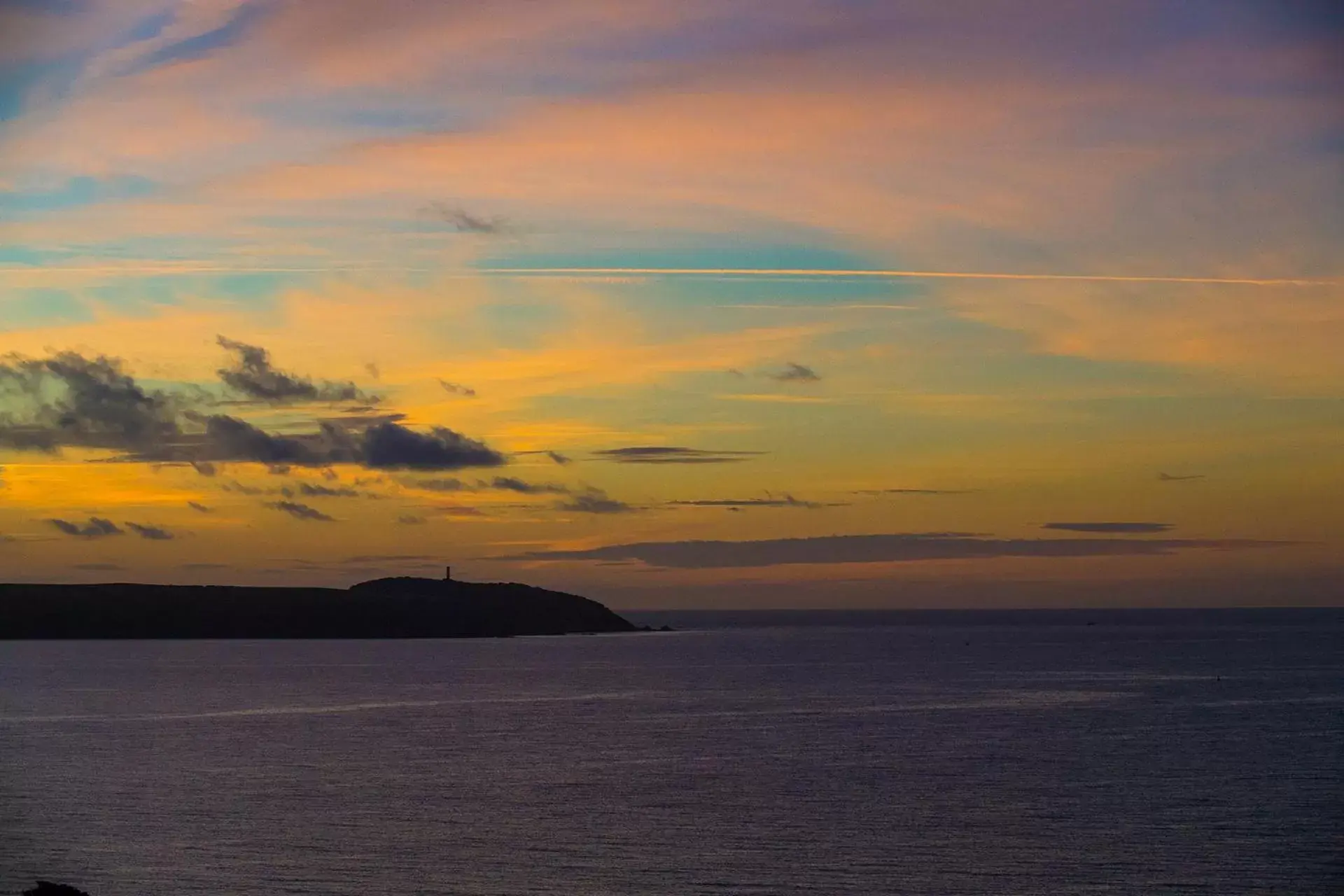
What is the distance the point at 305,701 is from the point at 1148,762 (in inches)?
3312

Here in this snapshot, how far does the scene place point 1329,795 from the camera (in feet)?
246

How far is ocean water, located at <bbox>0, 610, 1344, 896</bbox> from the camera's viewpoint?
186 ft

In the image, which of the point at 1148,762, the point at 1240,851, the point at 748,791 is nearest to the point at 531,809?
the point at 748,791

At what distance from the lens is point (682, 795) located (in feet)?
243

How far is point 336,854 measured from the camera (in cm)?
6100

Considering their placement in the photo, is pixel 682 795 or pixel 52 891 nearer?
pixel 52 891

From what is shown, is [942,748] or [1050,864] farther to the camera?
[942,748]

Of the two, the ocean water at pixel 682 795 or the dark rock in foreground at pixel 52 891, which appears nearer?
the dark rock in foreground at pixel 52 891

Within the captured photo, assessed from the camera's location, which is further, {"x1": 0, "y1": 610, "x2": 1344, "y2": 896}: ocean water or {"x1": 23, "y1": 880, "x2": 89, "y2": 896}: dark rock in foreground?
{"x1": 0, "y1": 610, "x2": 1344, "y2": 896}: ocean water

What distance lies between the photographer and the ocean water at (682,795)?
186ft

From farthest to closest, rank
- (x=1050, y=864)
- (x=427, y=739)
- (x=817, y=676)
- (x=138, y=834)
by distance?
(x=817, y=676)
(x=427, y=739)
(x=138, y=834)
(x=1050, y=864)

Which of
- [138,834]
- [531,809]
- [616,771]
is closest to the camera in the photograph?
[138,834]

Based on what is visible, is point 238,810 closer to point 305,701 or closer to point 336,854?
point 336,854

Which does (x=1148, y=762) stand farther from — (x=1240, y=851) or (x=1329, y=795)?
(x=1240, y=851)
